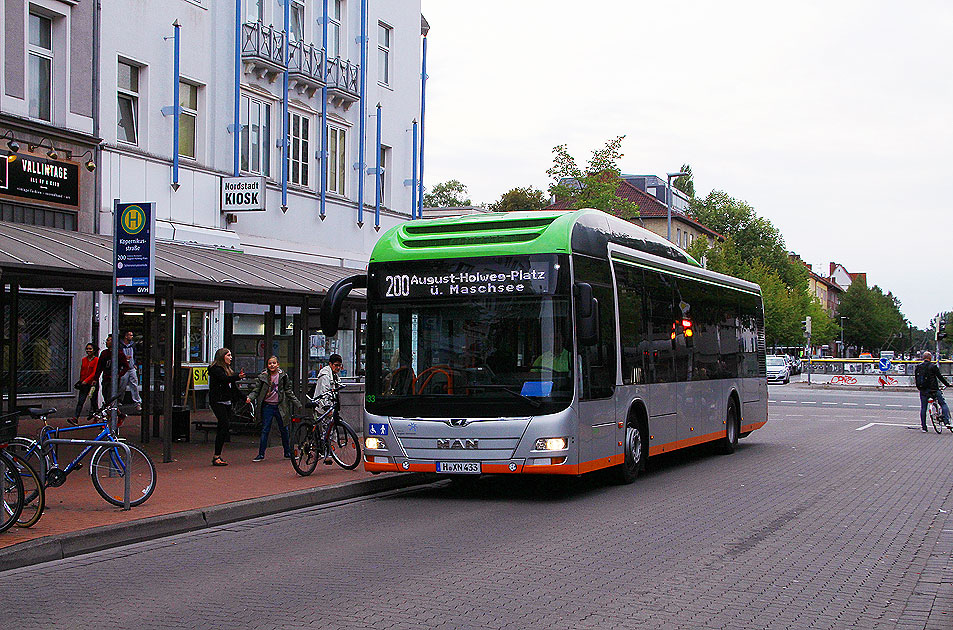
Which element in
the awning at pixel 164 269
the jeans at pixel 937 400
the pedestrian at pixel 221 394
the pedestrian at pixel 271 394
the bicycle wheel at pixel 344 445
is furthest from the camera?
the jeans at pixel 937 400

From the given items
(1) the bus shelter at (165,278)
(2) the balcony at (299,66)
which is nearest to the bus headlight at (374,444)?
(1) the bus shelter at (165,278)

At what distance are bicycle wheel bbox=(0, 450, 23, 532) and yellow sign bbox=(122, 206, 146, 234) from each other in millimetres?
2685

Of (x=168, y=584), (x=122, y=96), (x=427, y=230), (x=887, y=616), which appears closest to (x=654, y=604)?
(x=887, y=616)

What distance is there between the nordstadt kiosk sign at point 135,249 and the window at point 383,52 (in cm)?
2028

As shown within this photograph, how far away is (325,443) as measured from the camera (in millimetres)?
14242

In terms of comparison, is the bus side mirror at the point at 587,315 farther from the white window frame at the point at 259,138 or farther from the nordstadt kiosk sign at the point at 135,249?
the white window frame at the point at 259,138

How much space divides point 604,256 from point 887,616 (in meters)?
7.12

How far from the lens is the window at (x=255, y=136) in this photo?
24.8 meters

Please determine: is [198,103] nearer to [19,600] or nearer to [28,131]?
Answer: [28,131]

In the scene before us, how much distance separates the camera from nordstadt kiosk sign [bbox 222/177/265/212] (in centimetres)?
2331

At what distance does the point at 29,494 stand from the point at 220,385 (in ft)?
18.8

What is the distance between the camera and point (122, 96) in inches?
850

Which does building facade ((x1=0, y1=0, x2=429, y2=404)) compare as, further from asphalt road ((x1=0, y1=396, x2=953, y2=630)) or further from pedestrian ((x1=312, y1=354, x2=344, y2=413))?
asphalt road ((x1=0, y1=396, x2=953, y2=630))

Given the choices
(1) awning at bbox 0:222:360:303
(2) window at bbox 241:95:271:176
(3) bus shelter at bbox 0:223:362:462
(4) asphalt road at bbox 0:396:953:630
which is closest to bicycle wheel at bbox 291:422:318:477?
(4) asphalt road at bbox 0:396:953:630
